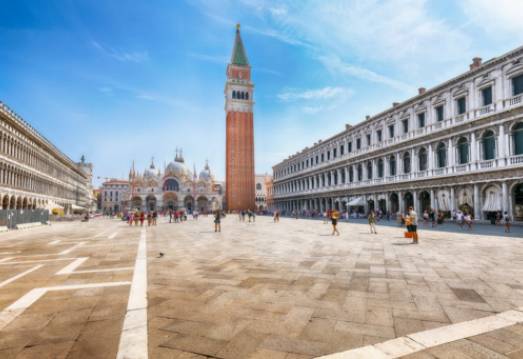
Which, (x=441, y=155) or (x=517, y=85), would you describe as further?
(x=441, y=155)

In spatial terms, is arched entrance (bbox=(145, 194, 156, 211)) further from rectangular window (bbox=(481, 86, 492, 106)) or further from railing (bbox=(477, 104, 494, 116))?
rectangular window (bbox=(481, 86, 492, 106))

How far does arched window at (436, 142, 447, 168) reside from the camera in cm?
2425

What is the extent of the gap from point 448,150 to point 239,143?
2145 inches

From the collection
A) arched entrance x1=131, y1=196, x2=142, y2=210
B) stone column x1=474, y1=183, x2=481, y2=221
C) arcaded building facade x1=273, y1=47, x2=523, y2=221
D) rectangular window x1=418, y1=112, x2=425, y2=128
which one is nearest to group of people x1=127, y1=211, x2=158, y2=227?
arcaded building facade x1=273, y1=47, x2=523, y2=221

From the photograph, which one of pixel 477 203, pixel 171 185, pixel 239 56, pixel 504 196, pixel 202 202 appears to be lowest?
pixel 202 202

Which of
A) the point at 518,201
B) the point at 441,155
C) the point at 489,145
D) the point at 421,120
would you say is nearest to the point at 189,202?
the point at 421,120

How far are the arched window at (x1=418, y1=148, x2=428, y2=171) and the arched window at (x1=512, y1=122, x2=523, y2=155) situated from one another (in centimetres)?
700

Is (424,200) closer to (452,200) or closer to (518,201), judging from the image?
(452,200)

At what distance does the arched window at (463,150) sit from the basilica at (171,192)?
67.5 metres

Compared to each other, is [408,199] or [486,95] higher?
[486,95]

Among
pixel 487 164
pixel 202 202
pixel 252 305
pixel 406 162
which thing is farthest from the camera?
pixel 202 202

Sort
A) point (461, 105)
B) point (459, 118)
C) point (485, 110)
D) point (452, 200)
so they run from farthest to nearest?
point (452, 200)
point (461, 105)
point (459, 118)
point (485, 110)

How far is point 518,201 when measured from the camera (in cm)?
1950

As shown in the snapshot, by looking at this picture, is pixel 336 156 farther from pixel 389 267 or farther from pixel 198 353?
pixel 198 353
